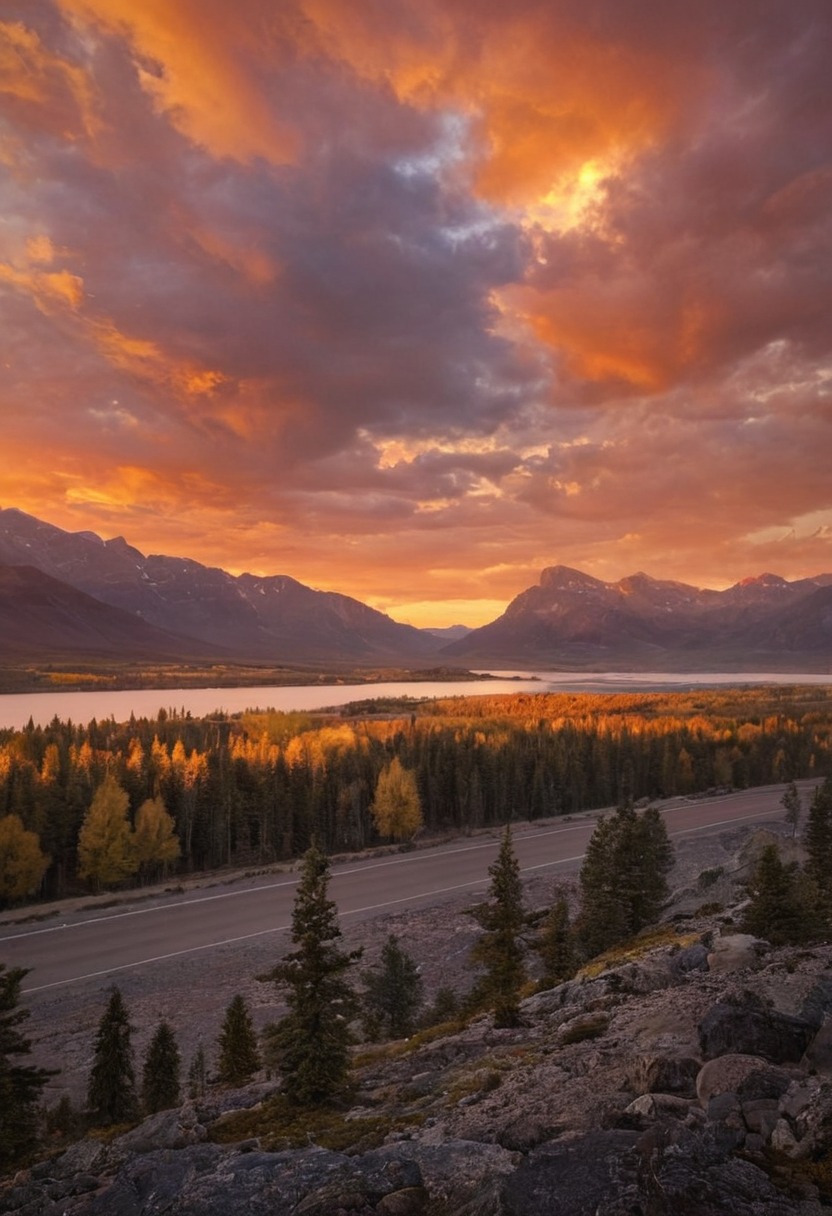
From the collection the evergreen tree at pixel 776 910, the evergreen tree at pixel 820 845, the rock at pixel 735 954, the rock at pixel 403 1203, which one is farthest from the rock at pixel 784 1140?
the evergreen tree at pixel 820 845

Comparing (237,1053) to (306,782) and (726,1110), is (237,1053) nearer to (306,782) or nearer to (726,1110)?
(726,1110)

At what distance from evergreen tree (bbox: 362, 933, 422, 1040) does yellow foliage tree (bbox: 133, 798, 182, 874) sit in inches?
2173

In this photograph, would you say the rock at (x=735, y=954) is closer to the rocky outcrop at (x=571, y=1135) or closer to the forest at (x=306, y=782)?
the rocky outcrop at (x=571, y=1135)

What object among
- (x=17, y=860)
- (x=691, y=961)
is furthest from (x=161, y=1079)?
(x=17, y=860)

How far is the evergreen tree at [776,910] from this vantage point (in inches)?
1215

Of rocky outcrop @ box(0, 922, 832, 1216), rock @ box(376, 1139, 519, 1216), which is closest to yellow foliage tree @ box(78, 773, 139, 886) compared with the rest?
rocky outcrop @ box(0, 922, 832, 1216)

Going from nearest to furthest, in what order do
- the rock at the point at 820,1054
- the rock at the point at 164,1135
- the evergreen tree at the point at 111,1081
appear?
the rock at the point at 820,1054 → the rock at the point at 164,1135 → the evergreen tree at the point at 111,1081

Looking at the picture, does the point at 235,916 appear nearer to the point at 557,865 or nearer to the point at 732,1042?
the point at 557,865

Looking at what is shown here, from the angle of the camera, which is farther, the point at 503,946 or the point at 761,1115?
the point at 503,946

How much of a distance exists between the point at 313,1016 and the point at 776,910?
65.2 ft

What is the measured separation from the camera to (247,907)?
79.2 metres

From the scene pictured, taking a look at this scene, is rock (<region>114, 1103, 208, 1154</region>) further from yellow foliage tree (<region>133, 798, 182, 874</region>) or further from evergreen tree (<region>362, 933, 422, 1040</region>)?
yellow foliage tree (<region>133, 798, 182, 874</region>)

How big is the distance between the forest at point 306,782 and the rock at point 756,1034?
125ft

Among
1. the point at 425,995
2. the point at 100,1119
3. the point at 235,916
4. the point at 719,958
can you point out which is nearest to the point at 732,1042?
the point at 719,958
